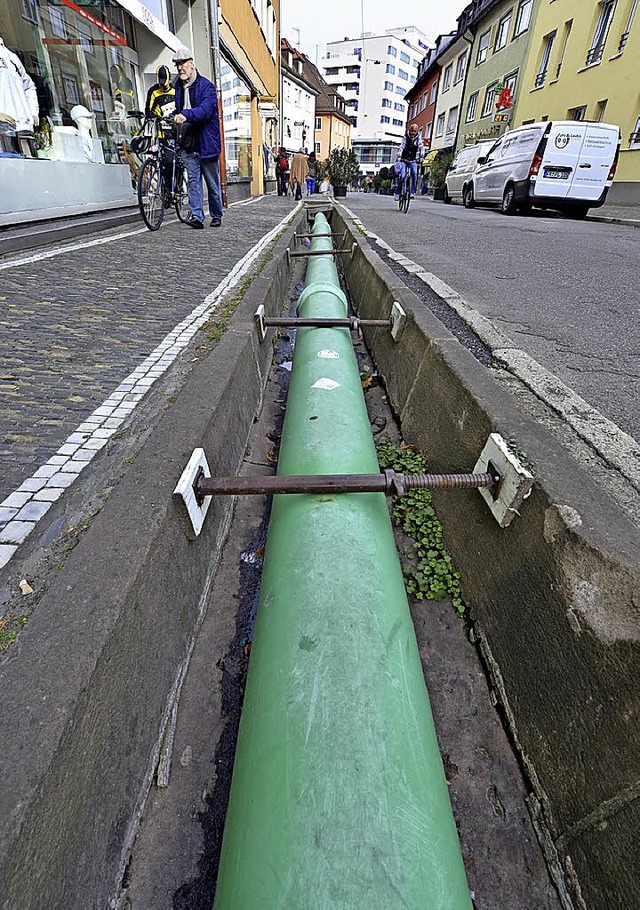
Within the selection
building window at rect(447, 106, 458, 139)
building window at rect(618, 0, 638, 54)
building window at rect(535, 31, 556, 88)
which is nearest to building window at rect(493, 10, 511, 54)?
building window at rect(535, 31, 556, 88)

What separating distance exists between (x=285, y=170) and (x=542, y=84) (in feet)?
34.5

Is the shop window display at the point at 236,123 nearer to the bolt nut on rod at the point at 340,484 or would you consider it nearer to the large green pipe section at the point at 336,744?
the bolt nut on rod at the point at 340,484

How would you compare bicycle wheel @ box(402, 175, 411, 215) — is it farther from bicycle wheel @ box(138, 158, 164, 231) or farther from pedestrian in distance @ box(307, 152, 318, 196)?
pedestrian in distance @ box(307, 152, 318, 196)

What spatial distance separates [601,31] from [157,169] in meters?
17.9

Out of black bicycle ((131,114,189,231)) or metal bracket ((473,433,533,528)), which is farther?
black bicycle ((131,114,189,231))

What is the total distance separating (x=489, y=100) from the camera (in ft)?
80.4

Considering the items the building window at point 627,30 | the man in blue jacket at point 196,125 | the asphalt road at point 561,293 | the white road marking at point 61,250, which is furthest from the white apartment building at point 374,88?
the white road marking at point 61,250

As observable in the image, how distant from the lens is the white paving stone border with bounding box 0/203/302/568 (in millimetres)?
1520

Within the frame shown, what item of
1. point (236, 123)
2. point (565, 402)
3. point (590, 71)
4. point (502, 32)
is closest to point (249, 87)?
point (236, 123)

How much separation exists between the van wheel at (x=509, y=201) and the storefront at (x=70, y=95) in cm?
793

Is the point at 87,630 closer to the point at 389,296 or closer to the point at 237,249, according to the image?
the point at 389,296

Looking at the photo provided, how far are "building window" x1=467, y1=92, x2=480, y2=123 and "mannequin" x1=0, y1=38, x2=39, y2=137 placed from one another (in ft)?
89.6

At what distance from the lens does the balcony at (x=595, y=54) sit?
51.6 ft

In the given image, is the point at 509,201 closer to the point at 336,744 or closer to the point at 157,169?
the point at 157,169
